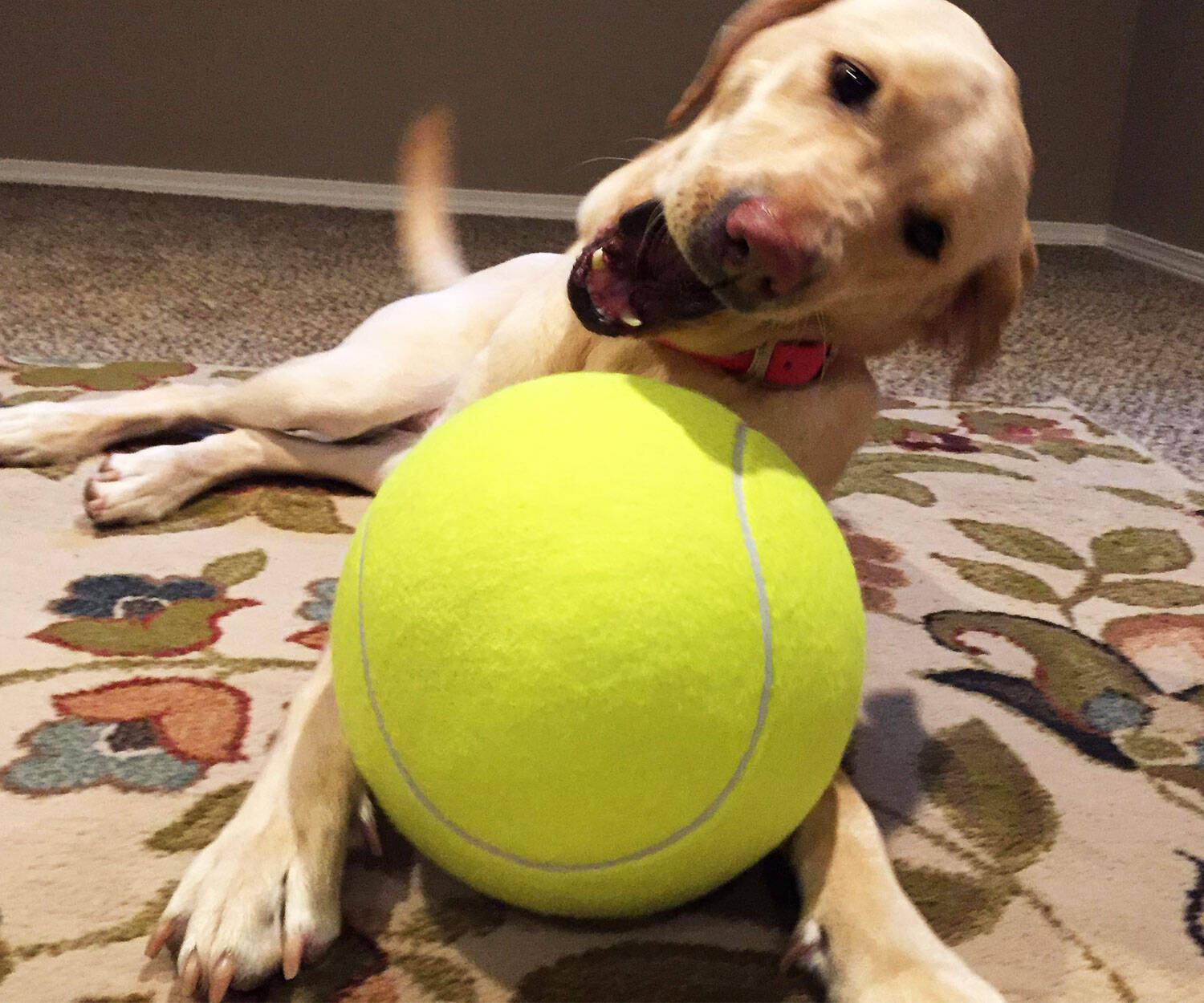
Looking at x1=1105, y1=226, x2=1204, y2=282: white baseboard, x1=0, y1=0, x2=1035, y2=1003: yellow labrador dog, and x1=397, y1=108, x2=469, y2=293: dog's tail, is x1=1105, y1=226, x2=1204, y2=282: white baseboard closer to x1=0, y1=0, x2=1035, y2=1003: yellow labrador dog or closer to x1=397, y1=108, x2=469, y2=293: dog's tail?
x1=397, y1=108, x2=469, y2=293: dog's tail

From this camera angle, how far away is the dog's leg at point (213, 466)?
1.48 meters

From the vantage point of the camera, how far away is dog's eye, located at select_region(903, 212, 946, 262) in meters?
1.10

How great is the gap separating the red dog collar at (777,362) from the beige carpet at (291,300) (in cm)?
80

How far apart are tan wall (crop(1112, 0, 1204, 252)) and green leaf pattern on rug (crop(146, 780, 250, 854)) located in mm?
4971

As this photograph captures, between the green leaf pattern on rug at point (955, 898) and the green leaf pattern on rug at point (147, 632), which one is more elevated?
the green leaf pattern on rug at point (147, 632)

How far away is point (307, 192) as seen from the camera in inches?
185

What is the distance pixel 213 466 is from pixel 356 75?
354 centimetres

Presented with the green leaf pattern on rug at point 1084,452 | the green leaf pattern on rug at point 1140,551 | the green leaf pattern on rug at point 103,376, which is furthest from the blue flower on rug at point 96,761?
the green leaf pattern on rug at point 1084,452

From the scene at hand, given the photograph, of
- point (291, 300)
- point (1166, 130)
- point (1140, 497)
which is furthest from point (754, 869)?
point (1166, 130)

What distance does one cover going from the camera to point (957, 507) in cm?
189

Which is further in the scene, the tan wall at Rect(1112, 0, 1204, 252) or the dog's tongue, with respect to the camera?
the tan wall at Rect(1112, 0, 1204, 252)

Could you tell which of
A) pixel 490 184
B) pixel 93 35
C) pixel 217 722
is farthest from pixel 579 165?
pixel 217 722

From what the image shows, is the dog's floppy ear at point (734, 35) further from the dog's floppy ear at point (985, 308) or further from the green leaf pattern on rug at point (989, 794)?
the green leaf pattern on rug at point (989, 794)

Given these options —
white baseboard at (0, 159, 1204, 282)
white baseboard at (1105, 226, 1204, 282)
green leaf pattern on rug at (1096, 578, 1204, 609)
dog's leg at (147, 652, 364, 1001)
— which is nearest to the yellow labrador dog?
dog's leg at (147, 652, 364, 1001)
